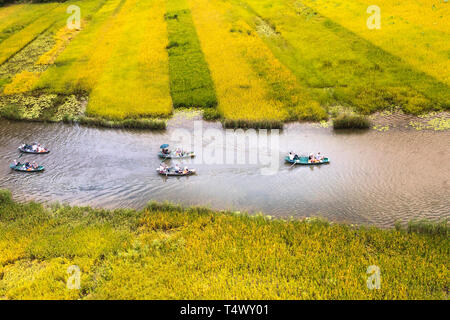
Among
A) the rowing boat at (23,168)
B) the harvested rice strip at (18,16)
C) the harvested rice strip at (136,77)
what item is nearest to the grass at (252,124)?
the harvested rice strip at (136,77)

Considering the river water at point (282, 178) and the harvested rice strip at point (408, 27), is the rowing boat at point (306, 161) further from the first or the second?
the harvested rice strip at point (408, 27)

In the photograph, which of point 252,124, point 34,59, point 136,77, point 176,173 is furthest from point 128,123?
point 34,59

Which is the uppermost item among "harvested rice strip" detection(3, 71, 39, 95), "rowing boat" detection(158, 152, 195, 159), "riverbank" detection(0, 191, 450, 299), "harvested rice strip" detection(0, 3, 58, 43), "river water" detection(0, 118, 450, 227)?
"harvested rice strip" detection(0, 3, 58, 43)

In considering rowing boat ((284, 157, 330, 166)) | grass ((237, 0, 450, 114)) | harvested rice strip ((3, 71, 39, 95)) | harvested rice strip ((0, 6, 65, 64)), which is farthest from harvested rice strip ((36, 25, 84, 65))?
rowing boat ((284, 157, 330, 166))

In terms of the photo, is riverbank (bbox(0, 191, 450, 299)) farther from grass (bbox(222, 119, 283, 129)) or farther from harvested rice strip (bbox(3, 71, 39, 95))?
harvested rice strip (bbox(3, 71, 39, 95))

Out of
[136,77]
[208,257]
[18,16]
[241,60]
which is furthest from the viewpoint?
[18,16]

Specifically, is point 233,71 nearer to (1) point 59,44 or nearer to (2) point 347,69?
(2) point 347,69

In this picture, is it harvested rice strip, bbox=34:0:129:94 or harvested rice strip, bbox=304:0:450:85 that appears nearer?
harvested rice strip, bbox=304:0:450:85
